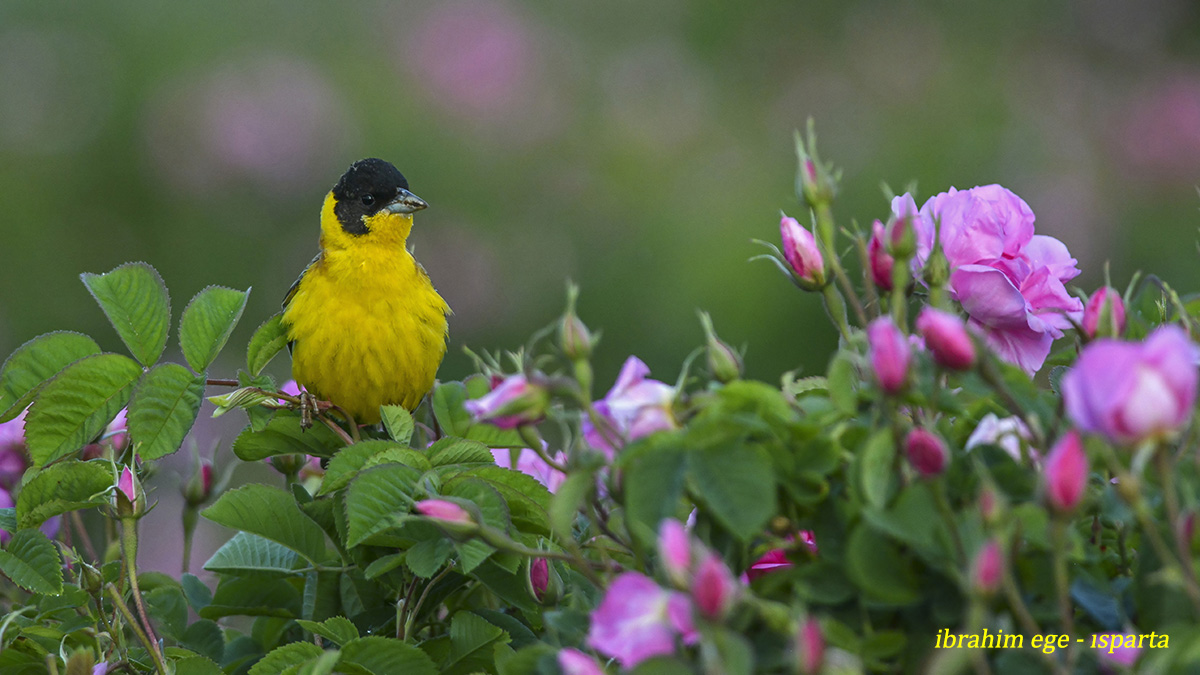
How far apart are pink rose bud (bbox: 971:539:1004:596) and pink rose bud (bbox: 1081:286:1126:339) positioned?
0.20m

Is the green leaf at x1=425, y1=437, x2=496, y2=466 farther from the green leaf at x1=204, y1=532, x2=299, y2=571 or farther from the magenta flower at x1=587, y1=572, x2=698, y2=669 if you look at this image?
the magenta flower at x1=587, y1=572, x2=698, y2=669

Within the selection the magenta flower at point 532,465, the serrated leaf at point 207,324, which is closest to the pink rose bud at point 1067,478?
the magenta flower at point 532,465

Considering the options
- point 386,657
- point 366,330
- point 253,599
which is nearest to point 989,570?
point 386,657

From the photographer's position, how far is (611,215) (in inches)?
151

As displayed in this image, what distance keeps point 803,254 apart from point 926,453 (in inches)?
8.2

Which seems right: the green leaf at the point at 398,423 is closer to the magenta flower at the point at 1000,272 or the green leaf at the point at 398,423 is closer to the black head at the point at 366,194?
the magenta flower at the point at 1000,272

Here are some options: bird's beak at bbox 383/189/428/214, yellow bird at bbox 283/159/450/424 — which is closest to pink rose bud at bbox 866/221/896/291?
yellow bird at bbox 283/159/450/424

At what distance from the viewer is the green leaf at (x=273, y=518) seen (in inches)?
31.4

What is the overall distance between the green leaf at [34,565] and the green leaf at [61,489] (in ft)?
0.06

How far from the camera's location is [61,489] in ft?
2.53

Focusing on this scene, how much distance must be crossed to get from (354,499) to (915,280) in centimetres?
34

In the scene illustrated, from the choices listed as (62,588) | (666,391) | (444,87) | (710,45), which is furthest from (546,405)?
(710,45)

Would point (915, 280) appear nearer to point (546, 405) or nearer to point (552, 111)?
point (546, 405)

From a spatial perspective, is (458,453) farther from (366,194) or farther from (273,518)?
(366,194)
